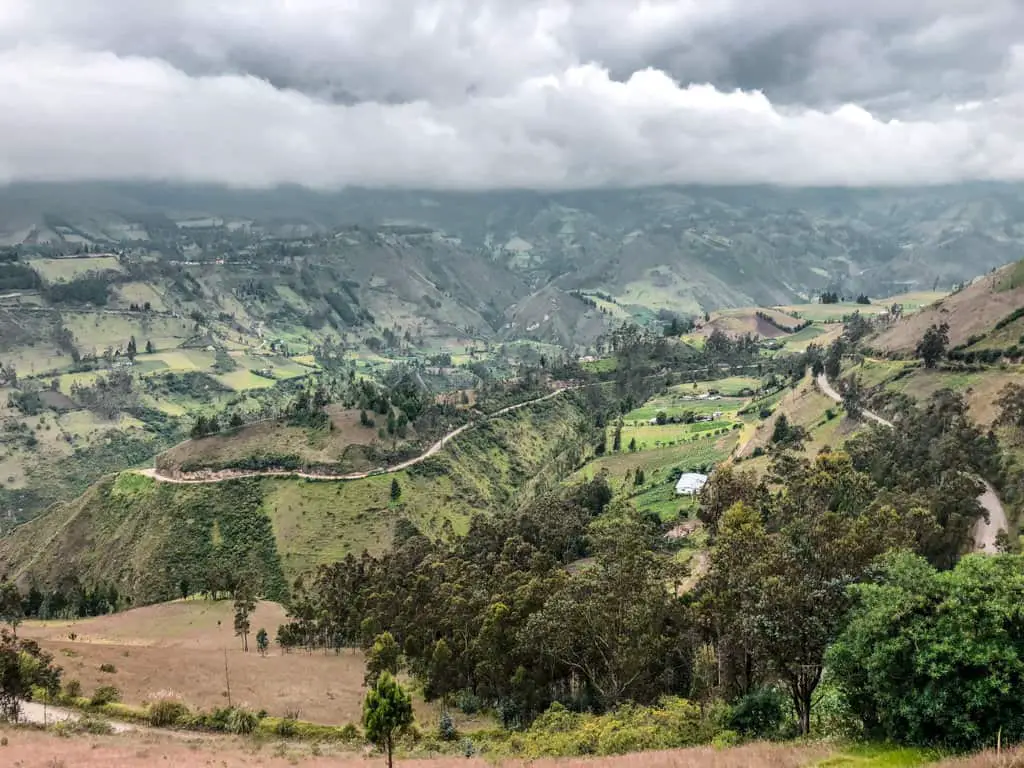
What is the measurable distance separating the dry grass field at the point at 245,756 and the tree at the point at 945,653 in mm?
3963

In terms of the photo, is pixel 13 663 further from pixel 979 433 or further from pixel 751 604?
pixel 979 433

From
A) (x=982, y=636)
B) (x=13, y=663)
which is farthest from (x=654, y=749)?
(x=13, y=663)

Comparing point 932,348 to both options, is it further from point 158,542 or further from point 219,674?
point 158,542

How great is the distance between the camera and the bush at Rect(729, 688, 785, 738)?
37000 millimetres

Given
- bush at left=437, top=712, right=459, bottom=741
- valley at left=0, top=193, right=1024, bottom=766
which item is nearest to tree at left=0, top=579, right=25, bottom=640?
valley at left=0, top=193, right=1024, bottom=766

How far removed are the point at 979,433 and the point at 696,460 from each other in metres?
63.7

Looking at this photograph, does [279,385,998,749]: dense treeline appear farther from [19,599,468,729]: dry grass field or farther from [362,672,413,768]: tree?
[362,672,413,768]: tree

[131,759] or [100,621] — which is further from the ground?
[131,759]

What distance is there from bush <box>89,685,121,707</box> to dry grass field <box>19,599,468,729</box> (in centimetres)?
124

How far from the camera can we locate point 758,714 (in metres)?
37.4

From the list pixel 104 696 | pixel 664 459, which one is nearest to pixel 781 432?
pixel 664 459

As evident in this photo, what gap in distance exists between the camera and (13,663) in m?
50.8

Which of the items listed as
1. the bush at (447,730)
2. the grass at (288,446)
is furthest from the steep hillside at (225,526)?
the bush at (447,730)

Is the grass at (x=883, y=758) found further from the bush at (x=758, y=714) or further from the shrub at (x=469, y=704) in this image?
the shrub at (x=469, y=704)
